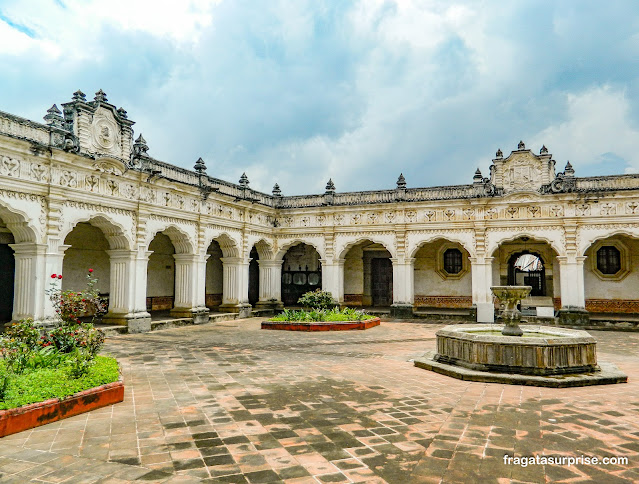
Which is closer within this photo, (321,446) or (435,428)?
(321,446)

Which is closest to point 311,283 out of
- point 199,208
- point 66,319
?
point 199,208

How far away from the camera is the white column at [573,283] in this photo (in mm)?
17094

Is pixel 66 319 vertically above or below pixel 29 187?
below

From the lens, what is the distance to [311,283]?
24.3 metres

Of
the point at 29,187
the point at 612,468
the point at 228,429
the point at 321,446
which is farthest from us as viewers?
the point at 29,187

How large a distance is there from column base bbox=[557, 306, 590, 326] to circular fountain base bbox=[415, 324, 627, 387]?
975 cm

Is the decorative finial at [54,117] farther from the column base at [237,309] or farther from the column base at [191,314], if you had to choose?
the column base at [237,309]

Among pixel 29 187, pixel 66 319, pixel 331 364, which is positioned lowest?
pixel 331 364

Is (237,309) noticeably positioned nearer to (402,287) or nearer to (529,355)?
(402,287)

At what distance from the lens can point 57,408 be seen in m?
5.36

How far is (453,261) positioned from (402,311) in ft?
14.6

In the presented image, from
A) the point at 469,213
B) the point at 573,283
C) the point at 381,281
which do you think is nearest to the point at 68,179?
the point at 469,213

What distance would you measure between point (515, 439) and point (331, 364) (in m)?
4.73

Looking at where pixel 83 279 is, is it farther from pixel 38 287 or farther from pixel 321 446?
pixel 321 446
